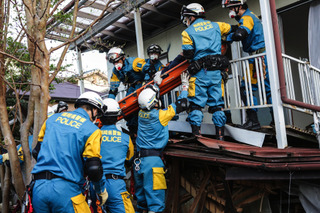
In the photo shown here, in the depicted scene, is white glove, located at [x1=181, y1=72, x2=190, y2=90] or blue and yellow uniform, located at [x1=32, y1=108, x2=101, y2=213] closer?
blue and yellow uniform, located at [x1=32, y1=108, x2=101, y2=213]

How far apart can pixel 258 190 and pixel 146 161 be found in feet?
6.17

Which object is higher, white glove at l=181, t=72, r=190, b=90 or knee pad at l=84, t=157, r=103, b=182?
white glove at l=181, t=72, r=190, b=90

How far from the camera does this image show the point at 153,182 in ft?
18.0

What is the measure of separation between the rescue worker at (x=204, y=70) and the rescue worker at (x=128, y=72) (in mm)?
1770

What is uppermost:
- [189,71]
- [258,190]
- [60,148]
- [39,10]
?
[39,10]

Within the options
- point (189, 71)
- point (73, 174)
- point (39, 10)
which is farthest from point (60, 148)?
point (39, 10)

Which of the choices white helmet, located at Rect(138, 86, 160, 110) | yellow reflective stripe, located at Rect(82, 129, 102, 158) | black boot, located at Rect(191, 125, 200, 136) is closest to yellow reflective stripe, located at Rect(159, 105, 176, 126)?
white helmet, located at Rect(138, 86, 160, 110)

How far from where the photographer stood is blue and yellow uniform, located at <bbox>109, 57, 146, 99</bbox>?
7539mm

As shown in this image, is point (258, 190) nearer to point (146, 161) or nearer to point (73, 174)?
point (146, 161)

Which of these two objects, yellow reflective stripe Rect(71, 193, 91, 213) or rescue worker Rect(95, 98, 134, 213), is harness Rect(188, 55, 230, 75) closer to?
rescue worker Rect(95, 98, 134, 213)

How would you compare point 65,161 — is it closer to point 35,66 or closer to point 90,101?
point 90,101

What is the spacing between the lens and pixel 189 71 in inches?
233

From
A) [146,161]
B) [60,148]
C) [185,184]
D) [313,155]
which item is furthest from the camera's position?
[185,184]

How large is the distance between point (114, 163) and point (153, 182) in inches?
29.2
